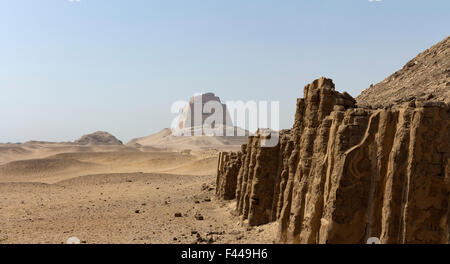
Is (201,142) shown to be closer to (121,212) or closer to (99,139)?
(99,139)

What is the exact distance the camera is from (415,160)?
8961 millimetres

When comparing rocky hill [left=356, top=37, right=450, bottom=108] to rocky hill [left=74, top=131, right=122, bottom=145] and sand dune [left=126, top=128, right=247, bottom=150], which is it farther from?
rocky hill [left=74, top=131, right=122, bottom=145]

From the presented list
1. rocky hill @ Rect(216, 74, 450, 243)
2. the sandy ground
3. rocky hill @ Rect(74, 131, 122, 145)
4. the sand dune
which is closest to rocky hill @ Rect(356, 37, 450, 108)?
rocky hill @ Rect(216, 74, 450, 243)

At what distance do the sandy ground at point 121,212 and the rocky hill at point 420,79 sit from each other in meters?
8.98

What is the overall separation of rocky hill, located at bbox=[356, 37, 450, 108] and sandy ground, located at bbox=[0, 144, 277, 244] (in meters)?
8.98

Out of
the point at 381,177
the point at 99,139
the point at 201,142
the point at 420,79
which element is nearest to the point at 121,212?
the point at 381,177

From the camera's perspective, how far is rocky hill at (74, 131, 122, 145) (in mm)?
122125

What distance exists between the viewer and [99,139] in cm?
12556

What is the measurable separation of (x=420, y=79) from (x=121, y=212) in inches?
690

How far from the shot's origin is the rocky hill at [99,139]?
122125 mm

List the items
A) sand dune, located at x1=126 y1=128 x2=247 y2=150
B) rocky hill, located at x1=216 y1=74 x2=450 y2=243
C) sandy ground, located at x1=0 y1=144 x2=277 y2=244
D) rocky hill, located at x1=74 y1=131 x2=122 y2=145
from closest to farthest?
rocky hill, located at x1=216 y1=74 x2=450 y2=243
sandy ground, located at x1=0 y1=144 x2=277 y2=244
sand dune, located at x1=126 y1=128 x2=247 y2=150
rocky hill, located at x1=74 y1=131 x2=122 y2=145

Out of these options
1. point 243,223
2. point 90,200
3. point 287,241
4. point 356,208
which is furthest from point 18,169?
point 356,208
